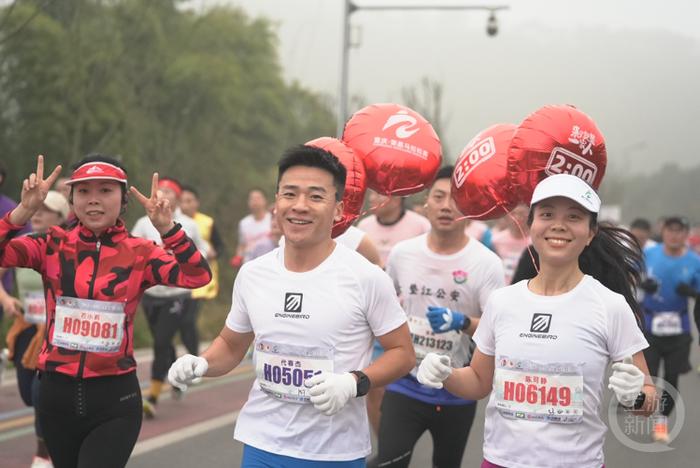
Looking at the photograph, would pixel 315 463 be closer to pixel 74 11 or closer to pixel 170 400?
pixel 170 400

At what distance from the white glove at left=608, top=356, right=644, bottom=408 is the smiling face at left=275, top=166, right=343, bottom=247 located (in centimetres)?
116

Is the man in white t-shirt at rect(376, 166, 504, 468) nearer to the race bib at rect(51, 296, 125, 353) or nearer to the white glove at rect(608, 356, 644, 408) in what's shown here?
the race bib at rect(51, 296, 125, 353)

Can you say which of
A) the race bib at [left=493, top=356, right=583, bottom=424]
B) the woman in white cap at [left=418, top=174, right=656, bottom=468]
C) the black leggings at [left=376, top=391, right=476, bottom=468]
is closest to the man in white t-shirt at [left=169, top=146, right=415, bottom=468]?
the woman in white cap at [left=418, top=174, right=656, bottom=468]

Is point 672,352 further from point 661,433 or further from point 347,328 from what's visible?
point 347,328

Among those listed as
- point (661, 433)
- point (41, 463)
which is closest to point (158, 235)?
point (41, 463)

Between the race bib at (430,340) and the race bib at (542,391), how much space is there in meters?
1.59

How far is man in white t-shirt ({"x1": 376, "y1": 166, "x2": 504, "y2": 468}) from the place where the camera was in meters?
4.82

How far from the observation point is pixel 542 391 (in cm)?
318

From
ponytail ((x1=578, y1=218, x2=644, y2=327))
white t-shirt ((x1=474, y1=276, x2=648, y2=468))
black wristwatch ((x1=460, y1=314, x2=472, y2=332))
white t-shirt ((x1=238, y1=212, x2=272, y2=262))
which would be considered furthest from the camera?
white t-shirt ((x1=238, y1=212, x2=272, y2=262))

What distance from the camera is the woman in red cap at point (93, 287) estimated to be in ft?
13.1

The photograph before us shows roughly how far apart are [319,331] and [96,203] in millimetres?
1407

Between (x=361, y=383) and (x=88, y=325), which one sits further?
(x=88, y=325)

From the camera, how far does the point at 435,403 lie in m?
4.82

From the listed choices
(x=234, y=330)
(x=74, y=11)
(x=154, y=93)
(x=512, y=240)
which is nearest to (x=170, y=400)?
(x=512, y=240)
